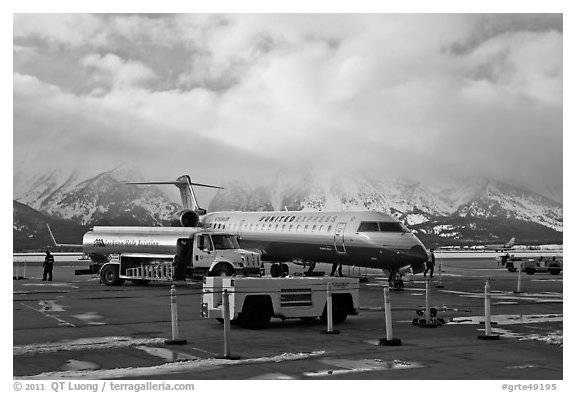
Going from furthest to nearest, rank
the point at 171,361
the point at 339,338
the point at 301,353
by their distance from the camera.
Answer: the point at 339,338
the point at 301,353
the point at 171,361

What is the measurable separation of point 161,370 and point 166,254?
21.5m

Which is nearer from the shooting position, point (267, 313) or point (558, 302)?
point (267, 313)

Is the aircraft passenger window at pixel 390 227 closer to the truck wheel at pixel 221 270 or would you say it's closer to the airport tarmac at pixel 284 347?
the truck wheel at pixel 221 270

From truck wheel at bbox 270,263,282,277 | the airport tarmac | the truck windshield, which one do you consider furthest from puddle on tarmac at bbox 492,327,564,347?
truck wheel at bbox 270,263,282,277

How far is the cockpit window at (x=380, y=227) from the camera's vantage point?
1281 inches

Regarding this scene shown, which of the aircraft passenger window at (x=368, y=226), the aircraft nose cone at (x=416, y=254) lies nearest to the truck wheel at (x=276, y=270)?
the aircraft passenger window at (x=368, y=226)

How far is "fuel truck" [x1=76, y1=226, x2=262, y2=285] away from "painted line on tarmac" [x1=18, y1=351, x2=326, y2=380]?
16.2 metres

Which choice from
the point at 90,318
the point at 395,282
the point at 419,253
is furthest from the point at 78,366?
the point at 395,282

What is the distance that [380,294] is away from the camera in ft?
97.0

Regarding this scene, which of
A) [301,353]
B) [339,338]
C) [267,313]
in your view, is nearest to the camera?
[301,353]
